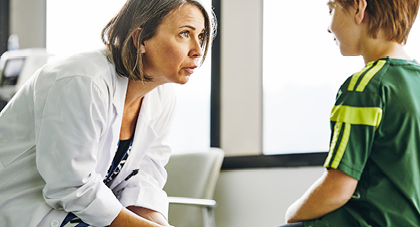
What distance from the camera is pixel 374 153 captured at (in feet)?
2.93

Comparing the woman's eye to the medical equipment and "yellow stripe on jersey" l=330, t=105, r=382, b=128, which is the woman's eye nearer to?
"yellow stripe on jersey" l=330, t=105, r=382, b=128

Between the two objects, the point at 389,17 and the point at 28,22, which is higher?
the point at 28,22

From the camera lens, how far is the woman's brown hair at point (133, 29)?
124 centimetres

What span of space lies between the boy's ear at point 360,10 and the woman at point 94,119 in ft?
1.68

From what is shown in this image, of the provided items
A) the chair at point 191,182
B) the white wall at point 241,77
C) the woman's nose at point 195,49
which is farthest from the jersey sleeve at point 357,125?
the white wall at point 241,77

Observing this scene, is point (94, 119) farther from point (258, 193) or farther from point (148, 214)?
point (258, 193)

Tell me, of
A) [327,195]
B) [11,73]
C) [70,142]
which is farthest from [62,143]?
[11,73]

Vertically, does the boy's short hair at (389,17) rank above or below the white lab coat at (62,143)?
above

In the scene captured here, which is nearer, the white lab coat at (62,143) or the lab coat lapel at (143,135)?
the white lab coat at (62,143)

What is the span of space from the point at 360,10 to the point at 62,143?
825 mm

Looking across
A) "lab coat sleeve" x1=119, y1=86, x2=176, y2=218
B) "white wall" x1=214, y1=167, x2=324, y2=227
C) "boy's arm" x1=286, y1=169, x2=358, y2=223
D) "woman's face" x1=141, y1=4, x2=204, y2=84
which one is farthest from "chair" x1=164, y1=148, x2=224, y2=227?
"boy's arm" x1=286, y1=169, x2=358, y2=223

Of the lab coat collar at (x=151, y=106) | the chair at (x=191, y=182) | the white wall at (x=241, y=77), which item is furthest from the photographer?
the white wall at (x=241, y=77)

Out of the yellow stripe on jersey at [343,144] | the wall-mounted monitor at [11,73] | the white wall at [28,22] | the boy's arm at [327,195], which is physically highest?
the white wall at [28,22]

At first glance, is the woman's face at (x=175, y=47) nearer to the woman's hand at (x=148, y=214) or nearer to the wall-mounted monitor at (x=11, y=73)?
the woman's hand at (x=148, y=214)
